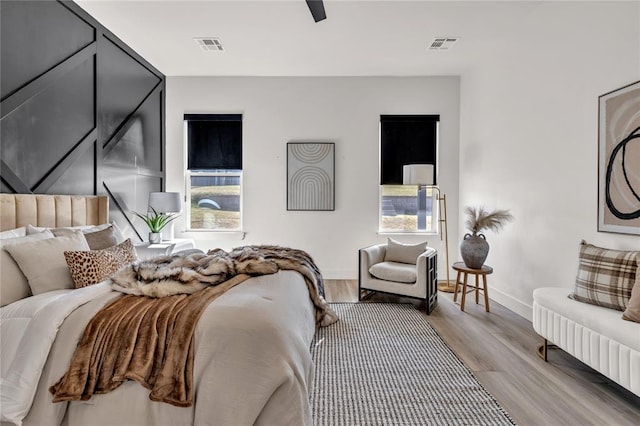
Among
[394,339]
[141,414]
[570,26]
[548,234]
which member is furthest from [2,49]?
[548,234]

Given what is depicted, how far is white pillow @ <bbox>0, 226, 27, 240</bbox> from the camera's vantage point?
225cm

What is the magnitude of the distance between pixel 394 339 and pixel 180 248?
9.55 ft

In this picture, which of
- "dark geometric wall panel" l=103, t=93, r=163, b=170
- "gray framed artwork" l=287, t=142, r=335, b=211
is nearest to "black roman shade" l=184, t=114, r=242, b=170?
"dark geometric wall panel" l=103, t=93, r=163, b=170

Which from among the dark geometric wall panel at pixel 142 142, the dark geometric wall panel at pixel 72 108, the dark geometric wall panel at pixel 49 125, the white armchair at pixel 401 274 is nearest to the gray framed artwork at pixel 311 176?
the white armchair at pixel 401 274

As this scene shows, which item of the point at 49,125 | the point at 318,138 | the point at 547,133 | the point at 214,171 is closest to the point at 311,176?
the point at 318,138

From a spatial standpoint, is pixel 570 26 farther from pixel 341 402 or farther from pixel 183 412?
pixel 183 412

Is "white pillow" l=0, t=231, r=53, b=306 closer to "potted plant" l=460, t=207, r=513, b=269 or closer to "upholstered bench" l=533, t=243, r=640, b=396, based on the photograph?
"upholstered bench" l=533, t=243, r=640, b=396

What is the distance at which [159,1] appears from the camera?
10.6ft

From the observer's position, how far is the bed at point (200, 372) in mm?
1479

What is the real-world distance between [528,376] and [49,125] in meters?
4.33

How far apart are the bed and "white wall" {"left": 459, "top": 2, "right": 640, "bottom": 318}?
2560 millimetres

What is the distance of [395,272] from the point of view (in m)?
3.83

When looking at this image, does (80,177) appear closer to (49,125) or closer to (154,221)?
(49,125)

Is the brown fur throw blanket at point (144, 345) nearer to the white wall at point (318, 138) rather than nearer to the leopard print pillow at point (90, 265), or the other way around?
the leopard print pillow at point (90, 265)
